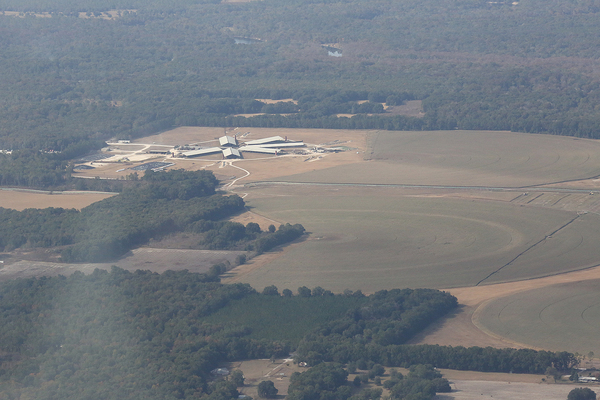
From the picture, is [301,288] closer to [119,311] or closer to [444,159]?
[119,311]

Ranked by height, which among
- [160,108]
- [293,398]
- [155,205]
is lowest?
[293,398]

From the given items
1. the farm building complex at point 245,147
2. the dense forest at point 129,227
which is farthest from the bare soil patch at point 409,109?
the dense forest at point 129,227

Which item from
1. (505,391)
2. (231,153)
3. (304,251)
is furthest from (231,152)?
(505,391)

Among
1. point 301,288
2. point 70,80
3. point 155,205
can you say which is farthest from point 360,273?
point 70,80

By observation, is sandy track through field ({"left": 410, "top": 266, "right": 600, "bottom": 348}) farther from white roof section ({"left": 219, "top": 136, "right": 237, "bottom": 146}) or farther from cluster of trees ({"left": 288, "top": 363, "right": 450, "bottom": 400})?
white roof section ({"left": 219, "top": 136, "right": 237, "bottom": 146})

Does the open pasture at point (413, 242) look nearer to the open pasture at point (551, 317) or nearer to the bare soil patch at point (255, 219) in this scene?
the bare soil patch at point (255, 219)

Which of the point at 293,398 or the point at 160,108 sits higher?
the point at 160,108

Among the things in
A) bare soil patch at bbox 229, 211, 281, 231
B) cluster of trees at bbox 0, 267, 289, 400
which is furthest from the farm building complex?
cluster of trees at bbox 0, 267, 289, 400
